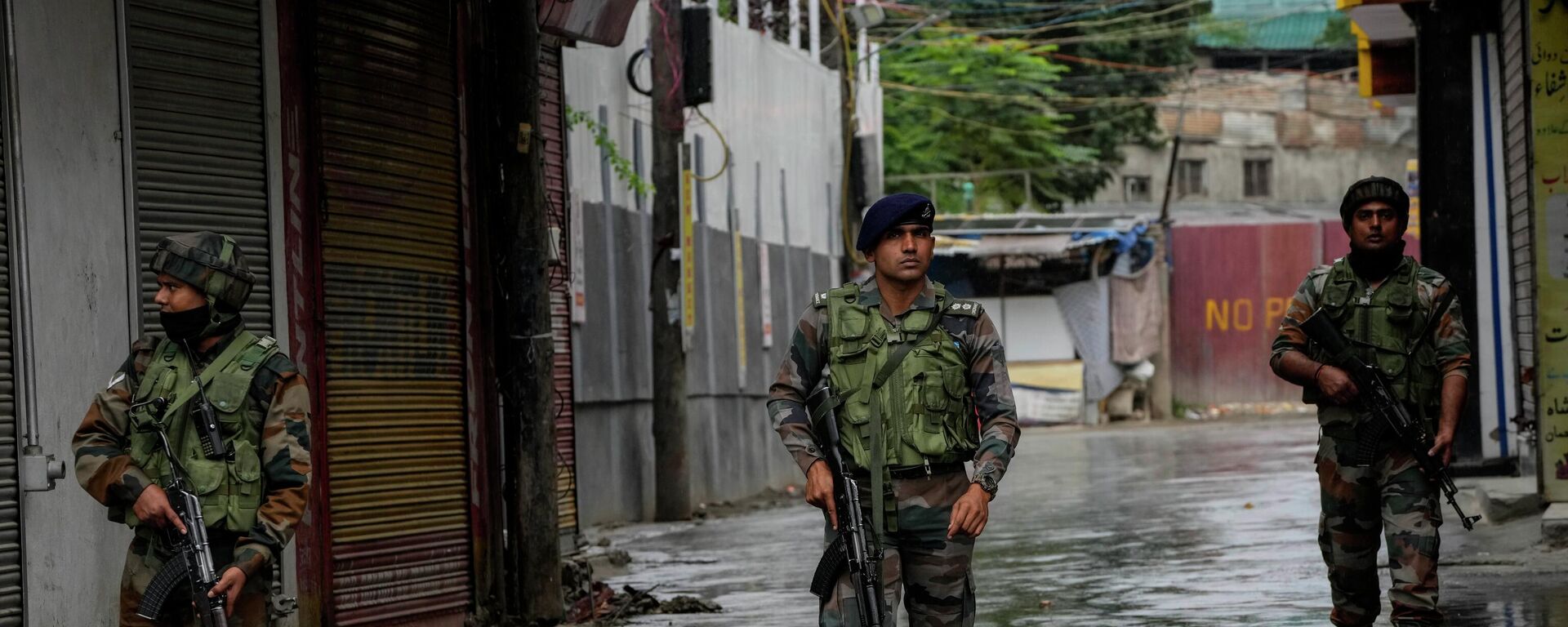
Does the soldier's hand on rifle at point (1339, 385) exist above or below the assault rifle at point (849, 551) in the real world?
above

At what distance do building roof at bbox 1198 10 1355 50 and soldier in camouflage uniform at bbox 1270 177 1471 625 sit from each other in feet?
149

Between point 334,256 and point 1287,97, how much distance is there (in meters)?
45.0

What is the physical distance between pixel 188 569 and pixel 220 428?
418 mm

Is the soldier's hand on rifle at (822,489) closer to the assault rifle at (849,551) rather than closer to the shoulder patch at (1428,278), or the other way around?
the assault rifle at (849,551)

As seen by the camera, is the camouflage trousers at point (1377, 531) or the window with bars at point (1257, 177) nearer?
the camouflage trousers at point (1377, 531)

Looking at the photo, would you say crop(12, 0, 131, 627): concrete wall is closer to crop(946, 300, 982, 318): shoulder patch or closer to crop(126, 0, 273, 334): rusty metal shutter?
crop(126, 0, 273, 334): rusty metal shutter

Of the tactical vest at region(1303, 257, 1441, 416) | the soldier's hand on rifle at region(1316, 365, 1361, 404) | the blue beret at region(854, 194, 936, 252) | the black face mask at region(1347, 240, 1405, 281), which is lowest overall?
the soldier's hand on rifle at region(1316, 365, 1361, 404)

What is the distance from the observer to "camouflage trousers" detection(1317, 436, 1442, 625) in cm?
675

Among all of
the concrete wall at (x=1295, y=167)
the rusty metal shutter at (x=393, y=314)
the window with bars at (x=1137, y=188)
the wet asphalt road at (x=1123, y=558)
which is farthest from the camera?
the concrete wall at (x=1295, y=167)

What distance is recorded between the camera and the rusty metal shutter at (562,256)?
39.7ft

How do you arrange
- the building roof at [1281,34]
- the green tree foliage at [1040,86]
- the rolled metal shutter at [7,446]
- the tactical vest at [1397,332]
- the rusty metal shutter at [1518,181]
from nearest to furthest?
the rolled metal shutter at [7,446] < the tactical vest at [1397,332] < the rusty metal shutter at [1518,181] < the green tree foliage at [1040,86] < the building roof at [1281,34]

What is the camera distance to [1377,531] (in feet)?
22.9

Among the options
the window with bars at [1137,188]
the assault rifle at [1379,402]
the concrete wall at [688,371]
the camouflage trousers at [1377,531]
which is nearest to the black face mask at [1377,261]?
the assault rifle at [1379,402]

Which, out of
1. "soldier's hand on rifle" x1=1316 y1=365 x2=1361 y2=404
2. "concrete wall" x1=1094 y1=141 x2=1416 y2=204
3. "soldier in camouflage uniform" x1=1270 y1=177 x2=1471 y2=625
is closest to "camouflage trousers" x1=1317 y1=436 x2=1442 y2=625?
"soldier in camouflage uniform" x1=1270 y1=177 x2=1471 y2=625
